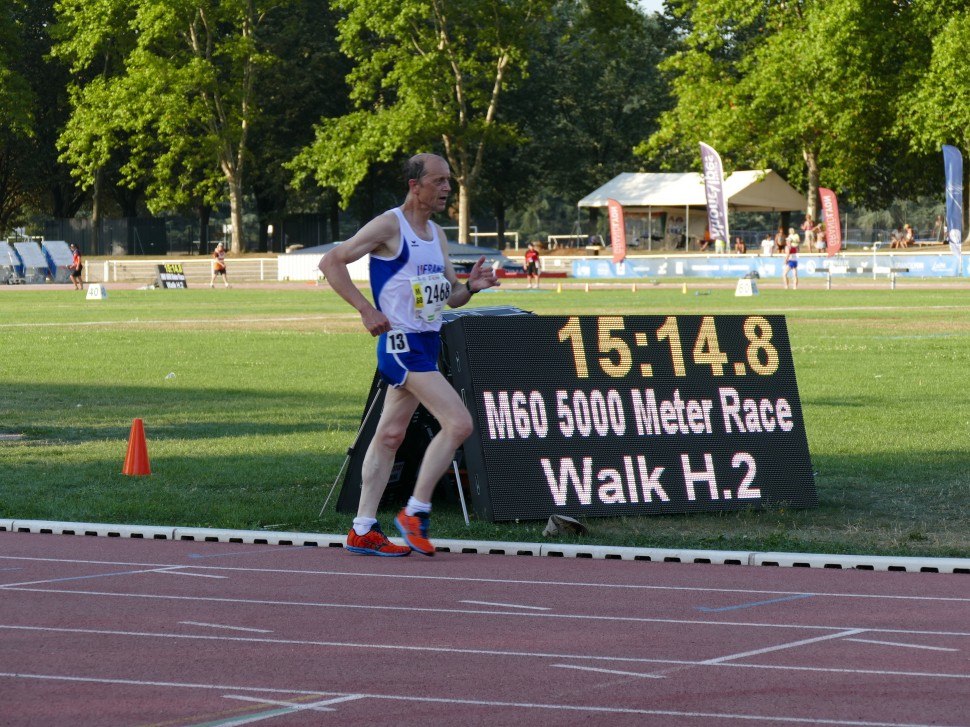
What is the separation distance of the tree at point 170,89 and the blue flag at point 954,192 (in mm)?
34111

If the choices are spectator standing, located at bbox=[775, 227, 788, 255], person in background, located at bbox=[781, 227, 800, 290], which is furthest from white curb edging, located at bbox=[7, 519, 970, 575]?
spectator standing, located at bbox=[775, 227, 788, 255]

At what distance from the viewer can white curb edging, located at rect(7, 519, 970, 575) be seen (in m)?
8.38

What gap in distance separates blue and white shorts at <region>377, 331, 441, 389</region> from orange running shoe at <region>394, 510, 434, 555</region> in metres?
0.71

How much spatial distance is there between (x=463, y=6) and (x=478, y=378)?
2664 inches

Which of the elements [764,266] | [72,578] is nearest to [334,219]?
[764,266]

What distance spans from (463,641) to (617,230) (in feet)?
205

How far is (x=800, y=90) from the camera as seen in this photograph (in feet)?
228

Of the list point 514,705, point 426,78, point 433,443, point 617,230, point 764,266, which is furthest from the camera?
point 426,78

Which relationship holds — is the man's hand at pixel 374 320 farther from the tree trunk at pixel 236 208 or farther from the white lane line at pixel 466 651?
the tree trunk at pixel 236 208

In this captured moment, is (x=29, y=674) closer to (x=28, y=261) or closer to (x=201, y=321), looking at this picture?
(x=201, y=321)

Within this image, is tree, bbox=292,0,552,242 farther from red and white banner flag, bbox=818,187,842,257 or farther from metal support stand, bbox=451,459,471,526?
metal support stand, bbox=451,459,471,526

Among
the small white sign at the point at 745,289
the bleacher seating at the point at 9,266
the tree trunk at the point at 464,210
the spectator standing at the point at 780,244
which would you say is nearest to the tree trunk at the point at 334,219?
the tree trunk at the point at 464,210

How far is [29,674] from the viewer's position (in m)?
5.90

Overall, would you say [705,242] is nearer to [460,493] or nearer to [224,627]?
[460,493]
